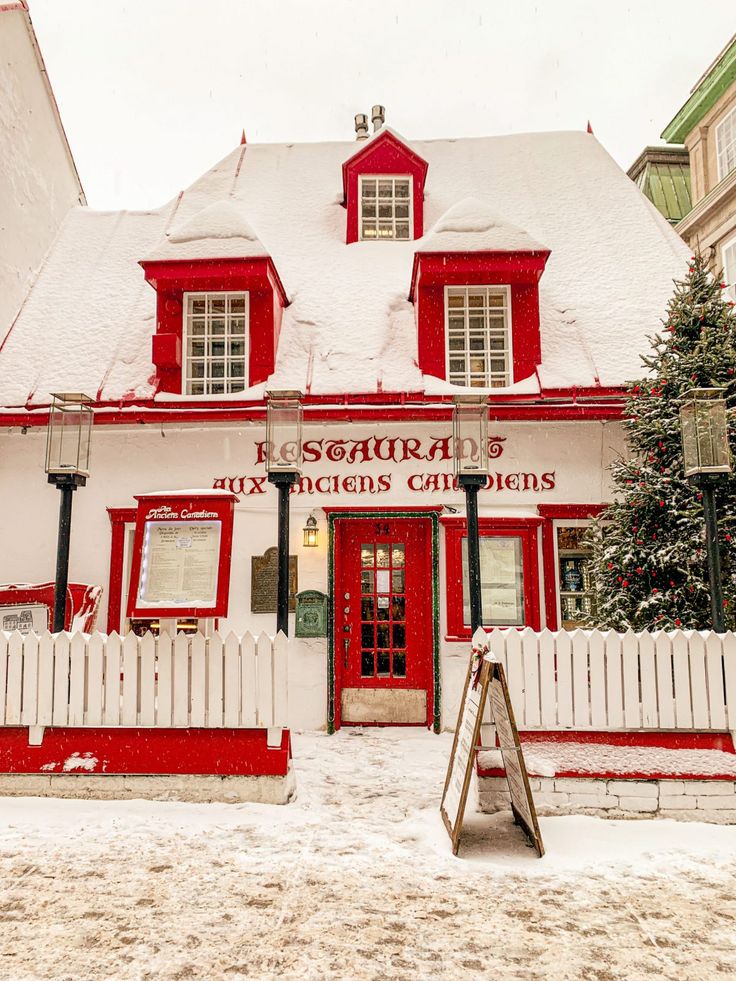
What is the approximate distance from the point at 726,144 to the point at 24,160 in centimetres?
1291

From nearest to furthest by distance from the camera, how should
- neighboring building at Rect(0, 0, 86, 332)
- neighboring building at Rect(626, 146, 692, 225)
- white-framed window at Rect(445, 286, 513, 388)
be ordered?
white-framed window at Rect(445, 286, 513, 388) < neighboring building at Rect(0, 0, 86, 332) < neighboring building at Rect(626, 146, 692, 225)

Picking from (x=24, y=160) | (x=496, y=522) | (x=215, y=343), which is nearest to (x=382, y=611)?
(x=496, y=522)

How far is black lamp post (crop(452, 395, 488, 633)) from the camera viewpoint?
627 cm

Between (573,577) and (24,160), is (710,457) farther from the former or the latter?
(24,160)

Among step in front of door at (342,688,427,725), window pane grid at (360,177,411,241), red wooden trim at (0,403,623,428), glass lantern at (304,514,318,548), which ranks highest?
window pane grid at (360,177,411,241)

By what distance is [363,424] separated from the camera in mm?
9117

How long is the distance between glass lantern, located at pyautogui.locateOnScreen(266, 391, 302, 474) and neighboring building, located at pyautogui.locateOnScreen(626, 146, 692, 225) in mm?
14153

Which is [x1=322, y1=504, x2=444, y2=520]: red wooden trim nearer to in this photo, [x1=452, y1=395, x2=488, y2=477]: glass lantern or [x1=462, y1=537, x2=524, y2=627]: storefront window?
[x1=462, y1=537, x2=524, y2=627]: storefront window

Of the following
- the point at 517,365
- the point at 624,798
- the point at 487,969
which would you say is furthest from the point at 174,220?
the point at 487,969

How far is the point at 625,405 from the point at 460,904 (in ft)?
19.3

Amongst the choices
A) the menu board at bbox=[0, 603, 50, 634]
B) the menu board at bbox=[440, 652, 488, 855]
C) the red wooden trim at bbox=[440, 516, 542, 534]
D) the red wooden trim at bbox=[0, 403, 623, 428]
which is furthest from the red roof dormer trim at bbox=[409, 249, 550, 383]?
the menu board at bbox=[0, 603, 50, 634]

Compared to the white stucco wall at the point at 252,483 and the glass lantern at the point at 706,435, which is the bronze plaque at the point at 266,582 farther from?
the glass lantern at the point at 706,435

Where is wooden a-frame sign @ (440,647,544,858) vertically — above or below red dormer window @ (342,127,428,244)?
below

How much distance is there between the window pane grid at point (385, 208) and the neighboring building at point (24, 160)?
561cm
